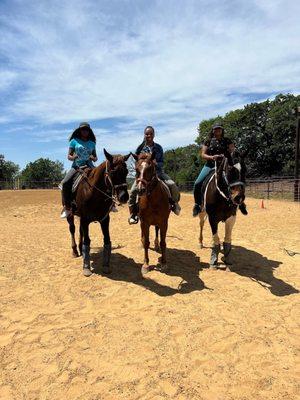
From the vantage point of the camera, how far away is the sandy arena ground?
403cm

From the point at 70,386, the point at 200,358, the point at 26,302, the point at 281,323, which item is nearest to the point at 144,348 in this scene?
the point at 200,358

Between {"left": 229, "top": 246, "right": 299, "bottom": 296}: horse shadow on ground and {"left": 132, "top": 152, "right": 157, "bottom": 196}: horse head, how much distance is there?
290 centimetres

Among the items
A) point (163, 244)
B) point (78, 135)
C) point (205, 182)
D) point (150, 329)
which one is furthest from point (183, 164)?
point (150, 329)

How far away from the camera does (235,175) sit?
7.20 meters

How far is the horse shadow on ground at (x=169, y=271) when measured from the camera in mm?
6863

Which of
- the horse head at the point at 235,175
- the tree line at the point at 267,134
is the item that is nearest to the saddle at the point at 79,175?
the horse head at the point at 235,175

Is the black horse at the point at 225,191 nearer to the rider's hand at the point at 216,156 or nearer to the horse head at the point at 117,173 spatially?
the rider's hand at the point at 216,156

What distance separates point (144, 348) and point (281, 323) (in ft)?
7.09

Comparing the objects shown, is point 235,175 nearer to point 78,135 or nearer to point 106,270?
point 106,270

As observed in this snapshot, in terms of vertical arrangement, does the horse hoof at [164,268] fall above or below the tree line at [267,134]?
below

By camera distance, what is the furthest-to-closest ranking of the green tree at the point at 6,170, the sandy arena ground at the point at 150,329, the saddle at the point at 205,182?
the green tree at the point at 6,170 < the saddle at the point at 205,182 < the sandy arena ground at the point at 150,329

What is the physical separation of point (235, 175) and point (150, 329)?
355 centimetres

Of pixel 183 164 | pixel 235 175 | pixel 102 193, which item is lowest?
pixel 102 193

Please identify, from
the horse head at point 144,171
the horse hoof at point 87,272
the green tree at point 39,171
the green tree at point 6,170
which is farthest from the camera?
the green tree at point 39,171
